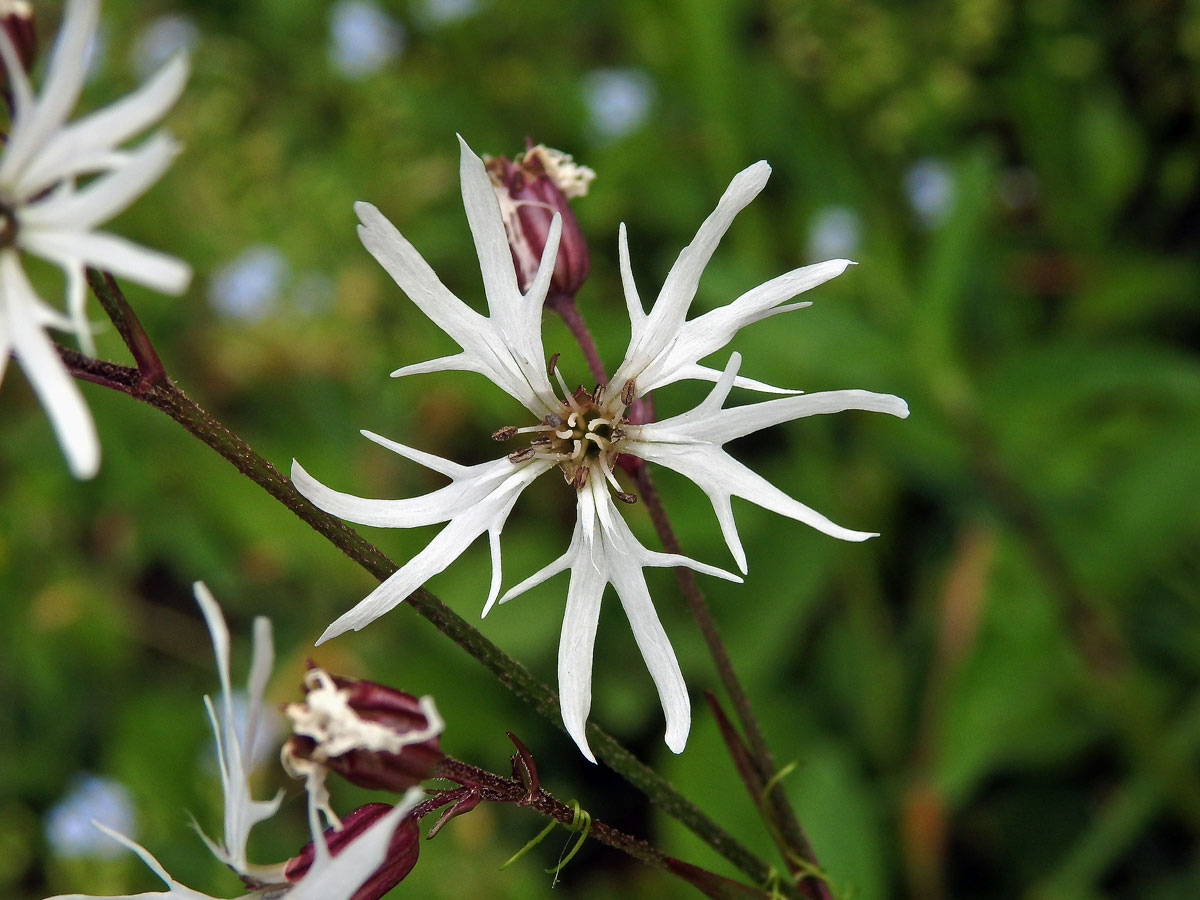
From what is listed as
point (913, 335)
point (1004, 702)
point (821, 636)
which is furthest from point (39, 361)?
point (821, 636)

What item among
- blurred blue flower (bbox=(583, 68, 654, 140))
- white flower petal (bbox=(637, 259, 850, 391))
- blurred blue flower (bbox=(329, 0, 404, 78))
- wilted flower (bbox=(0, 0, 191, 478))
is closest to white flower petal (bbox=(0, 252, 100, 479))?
wilted flower (bbox=(0, 0, 191, 478))

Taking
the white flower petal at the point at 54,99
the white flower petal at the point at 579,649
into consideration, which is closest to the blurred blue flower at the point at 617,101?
the white flower petal at the point at 579,649

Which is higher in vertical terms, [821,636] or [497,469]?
[497,469]

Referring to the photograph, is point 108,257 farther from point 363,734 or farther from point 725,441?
point 725,441

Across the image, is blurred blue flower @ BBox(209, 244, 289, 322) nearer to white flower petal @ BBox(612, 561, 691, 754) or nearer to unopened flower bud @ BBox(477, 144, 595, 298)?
unopened flower bud @ BBox(477, 144, 595, 298)

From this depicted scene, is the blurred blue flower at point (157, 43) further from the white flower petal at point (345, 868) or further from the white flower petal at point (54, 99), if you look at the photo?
the white flower petal at point (345, 868)

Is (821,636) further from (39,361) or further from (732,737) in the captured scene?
(39,361)

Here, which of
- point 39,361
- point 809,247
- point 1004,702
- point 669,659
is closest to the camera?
point 39,361
